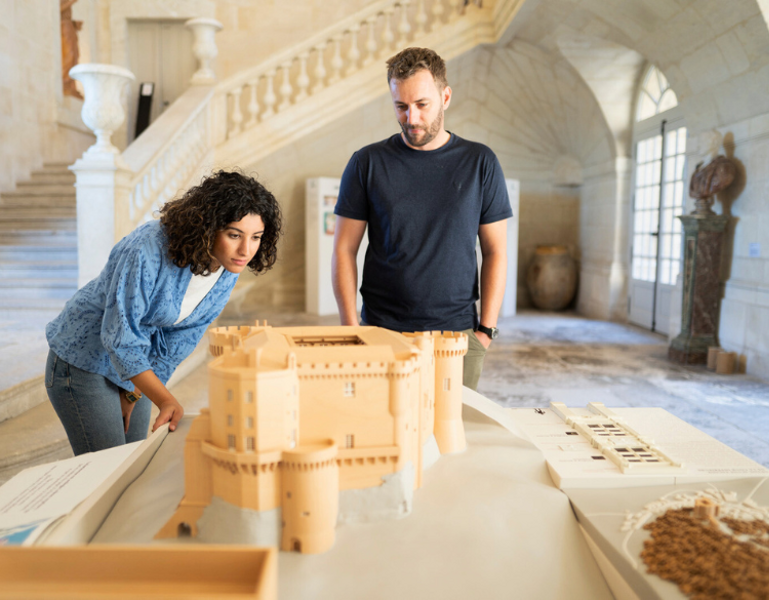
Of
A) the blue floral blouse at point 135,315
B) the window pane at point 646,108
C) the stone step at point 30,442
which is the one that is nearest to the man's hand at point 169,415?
the blue floral blouse at point 135,315

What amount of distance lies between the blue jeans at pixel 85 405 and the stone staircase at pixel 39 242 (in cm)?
445

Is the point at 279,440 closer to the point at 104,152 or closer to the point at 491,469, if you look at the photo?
the point at 491,469

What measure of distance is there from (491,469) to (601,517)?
0.28 meters

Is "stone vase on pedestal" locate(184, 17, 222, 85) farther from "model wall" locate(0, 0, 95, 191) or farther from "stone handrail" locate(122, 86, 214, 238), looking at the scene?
"model wall" locate(0, 0, 95, 191)

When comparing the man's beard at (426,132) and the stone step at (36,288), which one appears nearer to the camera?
the man's beard at (426,132)

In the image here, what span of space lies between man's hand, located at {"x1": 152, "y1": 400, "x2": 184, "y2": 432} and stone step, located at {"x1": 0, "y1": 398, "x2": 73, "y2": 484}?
5.96ft

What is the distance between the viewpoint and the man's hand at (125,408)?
211cm

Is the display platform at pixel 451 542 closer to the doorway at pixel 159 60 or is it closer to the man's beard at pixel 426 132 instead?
the man's beard at pixel 426 132

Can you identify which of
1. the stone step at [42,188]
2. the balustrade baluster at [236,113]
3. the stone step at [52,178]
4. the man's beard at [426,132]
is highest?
the balustrade baluster at [236,113]

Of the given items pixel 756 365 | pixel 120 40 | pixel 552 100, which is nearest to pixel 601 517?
pixel 756 365

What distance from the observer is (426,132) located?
2.02 meters

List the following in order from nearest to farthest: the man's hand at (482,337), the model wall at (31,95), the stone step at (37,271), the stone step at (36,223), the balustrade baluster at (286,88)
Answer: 1. the man's hand at (482,337)
2. the stone step at (37,271)
3. the stone step at (36,223)
4. the model wall at (31,95)
5. the balustrade baluster at (286,88)

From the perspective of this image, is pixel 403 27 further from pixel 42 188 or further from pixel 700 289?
pixel 42 188

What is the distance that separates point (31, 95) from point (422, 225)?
8057 mm
